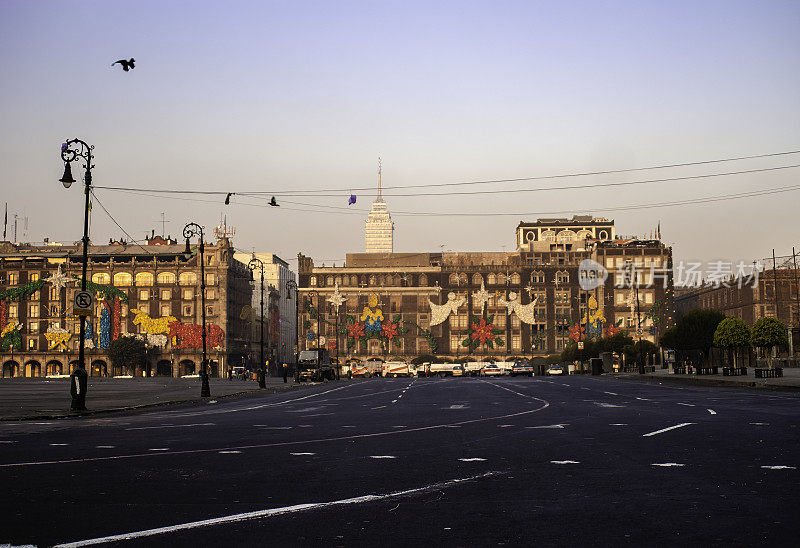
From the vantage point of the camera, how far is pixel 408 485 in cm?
1108

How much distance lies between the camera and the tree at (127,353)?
493 feet

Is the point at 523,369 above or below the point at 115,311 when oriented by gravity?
below

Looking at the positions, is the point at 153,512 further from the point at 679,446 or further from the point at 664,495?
the point at 679,446

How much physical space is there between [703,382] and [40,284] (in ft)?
417

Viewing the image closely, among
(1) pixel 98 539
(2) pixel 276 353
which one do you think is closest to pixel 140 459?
(1) pixel 98 539

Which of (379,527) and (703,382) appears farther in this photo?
(703,382)

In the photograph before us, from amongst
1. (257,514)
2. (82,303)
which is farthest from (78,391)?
(257,514)

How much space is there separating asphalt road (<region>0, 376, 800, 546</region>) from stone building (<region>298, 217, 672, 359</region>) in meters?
149

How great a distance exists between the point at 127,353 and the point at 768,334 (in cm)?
11247

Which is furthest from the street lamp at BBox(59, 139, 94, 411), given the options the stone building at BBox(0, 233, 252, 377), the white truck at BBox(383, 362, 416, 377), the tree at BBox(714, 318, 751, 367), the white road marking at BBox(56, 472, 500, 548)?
the stone building at BBox(0, 233, 252, 377)

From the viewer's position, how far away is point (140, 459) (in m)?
14.4

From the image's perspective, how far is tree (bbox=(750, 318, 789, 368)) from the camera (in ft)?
209

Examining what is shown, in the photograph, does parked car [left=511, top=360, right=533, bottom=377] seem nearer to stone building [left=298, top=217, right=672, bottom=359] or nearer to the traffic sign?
stone building [left=298, top=217, right=672, bottom=359]

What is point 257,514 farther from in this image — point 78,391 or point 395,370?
point 395,370
